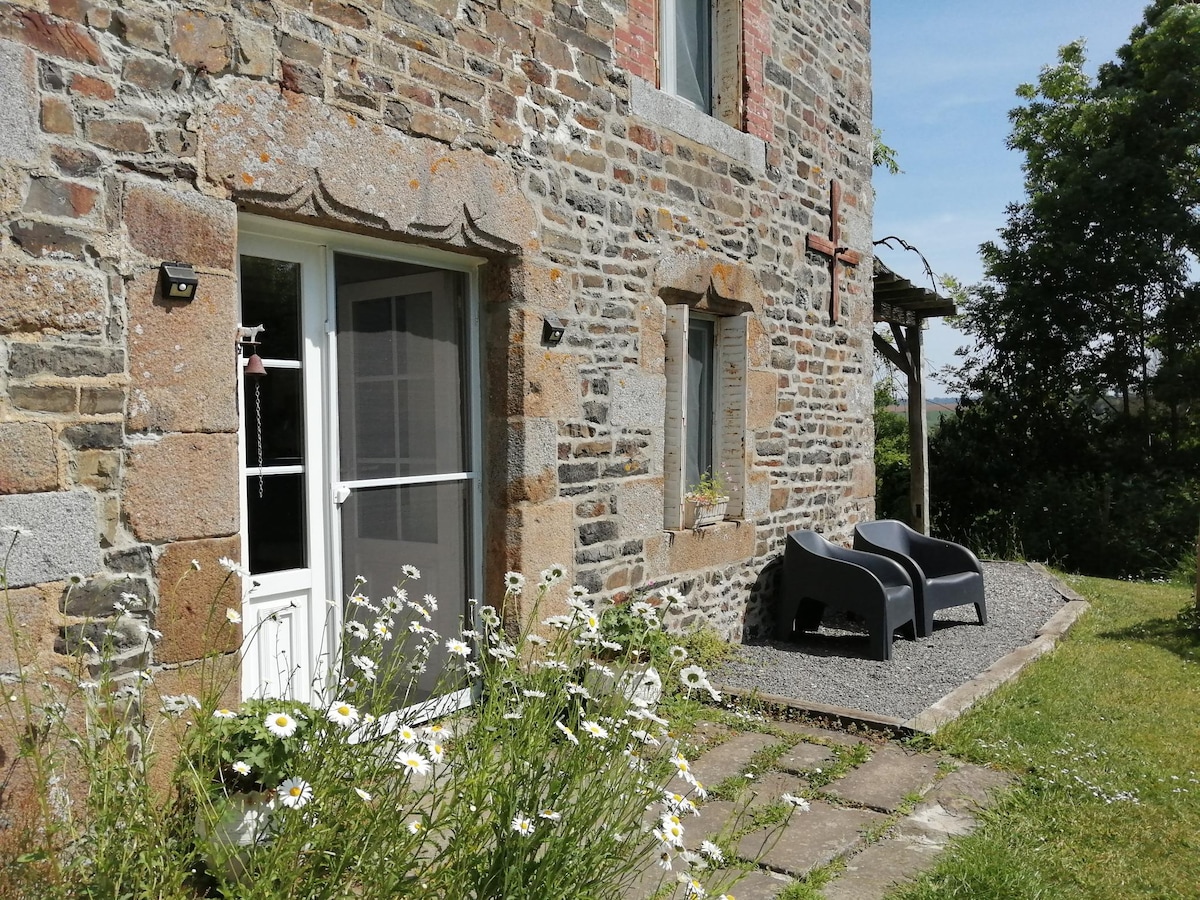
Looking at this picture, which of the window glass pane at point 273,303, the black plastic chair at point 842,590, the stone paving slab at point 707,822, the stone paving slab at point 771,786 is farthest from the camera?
the black plastic chair at point 842,590

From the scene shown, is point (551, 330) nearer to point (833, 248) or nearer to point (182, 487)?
point (182, 487)

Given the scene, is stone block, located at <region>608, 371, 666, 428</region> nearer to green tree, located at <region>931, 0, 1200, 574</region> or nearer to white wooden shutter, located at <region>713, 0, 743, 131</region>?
white wooden shutter, located at <region>713, 0, 743, 131</region>

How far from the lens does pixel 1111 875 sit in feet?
10.2

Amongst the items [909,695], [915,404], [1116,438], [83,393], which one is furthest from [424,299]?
[1116,438]

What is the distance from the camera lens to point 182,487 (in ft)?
10.2

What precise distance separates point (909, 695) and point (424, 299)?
10.7 feet

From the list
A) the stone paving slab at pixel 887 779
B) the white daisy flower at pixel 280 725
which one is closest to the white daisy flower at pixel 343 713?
the white daisy flower at pixel 280 725

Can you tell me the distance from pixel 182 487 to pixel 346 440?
2.91ft

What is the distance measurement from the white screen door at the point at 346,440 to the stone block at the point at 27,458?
0.77 m

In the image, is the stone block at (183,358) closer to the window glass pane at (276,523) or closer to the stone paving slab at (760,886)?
the window glass pane at (276,523)

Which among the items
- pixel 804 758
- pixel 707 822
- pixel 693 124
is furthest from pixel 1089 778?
pixel 693 124

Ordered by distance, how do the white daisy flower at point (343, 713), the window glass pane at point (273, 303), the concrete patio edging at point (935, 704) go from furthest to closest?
the concrete patio edging at point (935, 704)
the window glass pane at point (273, 303)
the white daisy flower at point (343, 713)

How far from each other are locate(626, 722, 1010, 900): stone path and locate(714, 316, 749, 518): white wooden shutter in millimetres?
1923

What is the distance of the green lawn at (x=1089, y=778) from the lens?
10.0 feet
